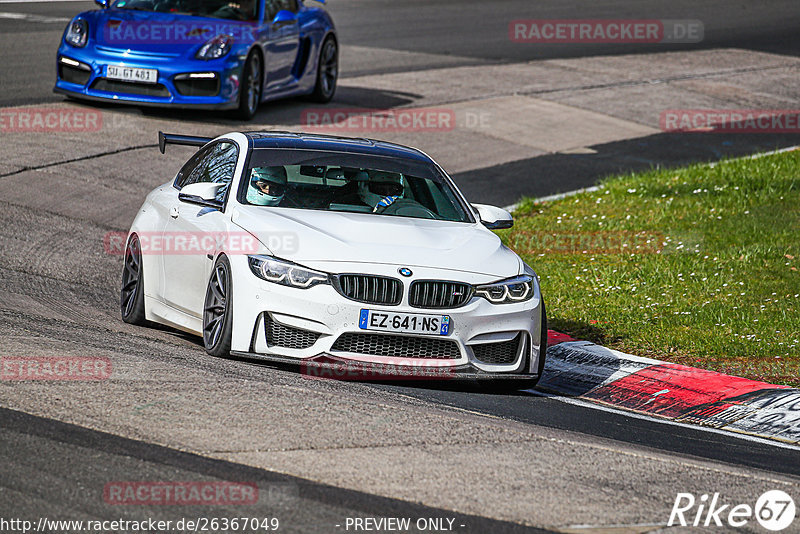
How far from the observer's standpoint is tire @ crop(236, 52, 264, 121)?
1655 centimetres

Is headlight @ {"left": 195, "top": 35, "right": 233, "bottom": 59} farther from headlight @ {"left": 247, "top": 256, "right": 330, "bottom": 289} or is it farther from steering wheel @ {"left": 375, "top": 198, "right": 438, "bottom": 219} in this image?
headlight @ {"left": 247, "top": 256, "right": 330, "bottom": 289}

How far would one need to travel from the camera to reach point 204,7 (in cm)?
1697

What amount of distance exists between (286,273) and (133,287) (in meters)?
2.19

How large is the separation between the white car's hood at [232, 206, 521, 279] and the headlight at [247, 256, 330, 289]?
2.3 inches

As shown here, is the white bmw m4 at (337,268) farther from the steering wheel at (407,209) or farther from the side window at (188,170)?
the side window at (188,170)

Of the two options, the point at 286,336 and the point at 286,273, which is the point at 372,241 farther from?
the point at 286,336

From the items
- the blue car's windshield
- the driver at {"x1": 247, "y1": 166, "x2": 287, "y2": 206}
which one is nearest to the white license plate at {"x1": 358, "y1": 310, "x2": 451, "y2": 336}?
the driver at {"x1": 247, "y1": 166, "x2": 287, "y2": 206}

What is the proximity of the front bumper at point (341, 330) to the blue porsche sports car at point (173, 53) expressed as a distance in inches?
344

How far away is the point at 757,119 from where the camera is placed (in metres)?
21.0

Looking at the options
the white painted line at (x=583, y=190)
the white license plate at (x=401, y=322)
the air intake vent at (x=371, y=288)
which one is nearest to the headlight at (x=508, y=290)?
the white license plate at (x=401, y=322)

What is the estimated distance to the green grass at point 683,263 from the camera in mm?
9688

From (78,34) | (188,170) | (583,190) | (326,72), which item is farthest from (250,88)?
(188,170)

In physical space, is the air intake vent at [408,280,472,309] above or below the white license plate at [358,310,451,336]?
above

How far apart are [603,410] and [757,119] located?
1398 cm
